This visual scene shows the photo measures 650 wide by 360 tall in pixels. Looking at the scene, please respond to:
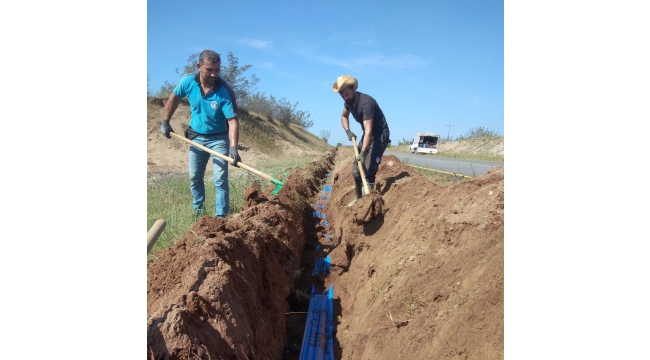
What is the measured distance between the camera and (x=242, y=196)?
6.25 m

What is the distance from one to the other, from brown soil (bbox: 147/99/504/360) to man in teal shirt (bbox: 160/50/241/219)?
631 millimetres

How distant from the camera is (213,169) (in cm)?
476

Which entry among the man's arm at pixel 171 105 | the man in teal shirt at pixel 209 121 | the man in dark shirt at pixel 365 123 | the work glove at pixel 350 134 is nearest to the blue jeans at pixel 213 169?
the man in teal shirt at pixel 209 121

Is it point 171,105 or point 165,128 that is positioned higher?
point 171,105

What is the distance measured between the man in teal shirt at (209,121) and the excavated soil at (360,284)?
0.60 meters

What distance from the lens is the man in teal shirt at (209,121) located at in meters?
A: 4.48

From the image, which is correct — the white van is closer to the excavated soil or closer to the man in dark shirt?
the man in dark shirt

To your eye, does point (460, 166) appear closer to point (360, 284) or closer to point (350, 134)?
point (350, 134)

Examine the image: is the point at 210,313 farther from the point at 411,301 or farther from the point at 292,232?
the point at 292,232

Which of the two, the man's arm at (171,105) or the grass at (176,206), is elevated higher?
the man's arm at (171,105)

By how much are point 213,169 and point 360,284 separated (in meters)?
2.12

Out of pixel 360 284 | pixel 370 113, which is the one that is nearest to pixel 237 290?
pixel 360 284

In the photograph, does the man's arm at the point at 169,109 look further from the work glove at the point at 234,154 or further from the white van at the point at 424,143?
the white van at the point at 424,143

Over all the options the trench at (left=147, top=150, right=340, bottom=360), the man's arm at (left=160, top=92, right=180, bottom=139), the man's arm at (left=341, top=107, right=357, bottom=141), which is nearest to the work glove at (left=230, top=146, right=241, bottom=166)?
the trench at (left=147, top=150, right=340, bottom=360)
